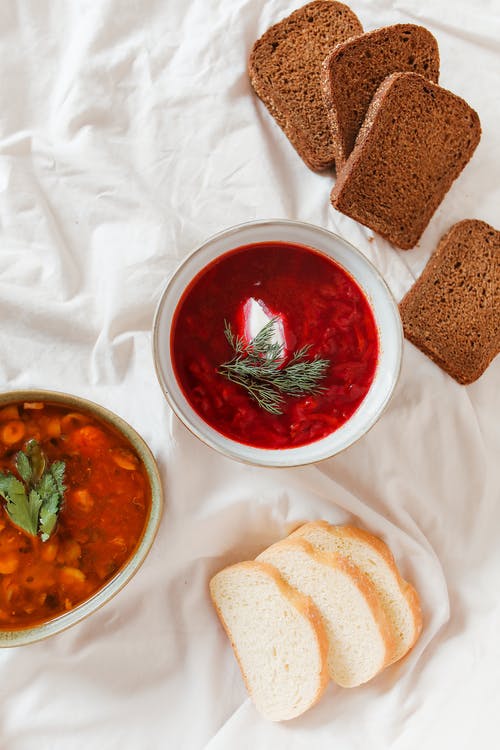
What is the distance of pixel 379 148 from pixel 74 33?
136 cm

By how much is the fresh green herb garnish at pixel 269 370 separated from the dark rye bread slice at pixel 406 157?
0.79 metres

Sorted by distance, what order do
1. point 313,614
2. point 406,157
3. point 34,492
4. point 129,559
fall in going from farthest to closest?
1. point 406,157
2. point 313,614
3. point 129,559
4. point 34,492

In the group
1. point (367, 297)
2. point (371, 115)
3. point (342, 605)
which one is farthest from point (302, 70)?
point (342, 605)

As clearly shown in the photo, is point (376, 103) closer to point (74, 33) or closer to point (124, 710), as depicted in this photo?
point (74, 33)

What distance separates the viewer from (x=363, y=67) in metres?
3.17

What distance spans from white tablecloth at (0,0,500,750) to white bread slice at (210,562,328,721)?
0.32 feet

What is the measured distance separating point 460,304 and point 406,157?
0.66 m

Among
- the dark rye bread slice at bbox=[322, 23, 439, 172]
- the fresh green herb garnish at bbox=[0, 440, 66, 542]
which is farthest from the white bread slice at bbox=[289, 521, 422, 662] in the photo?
the dark rye bread slice at bbox=[322, 23, 439, 172]

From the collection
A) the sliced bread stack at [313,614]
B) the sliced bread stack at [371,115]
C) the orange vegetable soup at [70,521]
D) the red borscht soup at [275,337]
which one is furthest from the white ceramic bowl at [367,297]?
the sliced bread stack at [313,614]

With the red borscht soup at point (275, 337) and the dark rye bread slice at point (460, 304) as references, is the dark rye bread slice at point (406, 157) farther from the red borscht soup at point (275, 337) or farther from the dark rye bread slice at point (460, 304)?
the red borscht soup at point (275, 337)

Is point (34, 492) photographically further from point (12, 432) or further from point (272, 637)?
point (272, 637)

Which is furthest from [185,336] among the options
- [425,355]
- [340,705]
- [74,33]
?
[340,705]

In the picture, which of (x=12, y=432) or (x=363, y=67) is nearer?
(x=12, y=432)

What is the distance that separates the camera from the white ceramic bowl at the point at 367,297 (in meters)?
2.75
